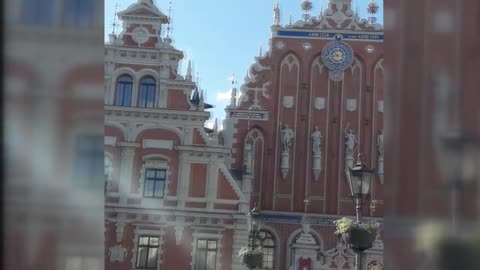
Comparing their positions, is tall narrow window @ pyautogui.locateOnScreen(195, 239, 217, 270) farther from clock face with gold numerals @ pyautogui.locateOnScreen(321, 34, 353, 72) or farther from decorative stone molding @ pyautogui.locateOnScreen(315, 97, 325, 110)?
clock face with gold numerals @ pyautogui.locateOnScreen(321, 34, 353, 72)

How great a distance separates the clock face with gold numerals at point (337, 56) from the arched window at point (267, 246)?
14.4 feet

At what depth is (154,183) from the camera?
1218cm

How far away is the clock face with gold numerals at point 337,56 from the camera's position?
1498 cm

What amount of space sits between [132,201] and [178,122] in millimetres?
1848

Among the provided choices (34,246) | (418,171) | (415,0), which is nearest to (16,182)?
(34,246)

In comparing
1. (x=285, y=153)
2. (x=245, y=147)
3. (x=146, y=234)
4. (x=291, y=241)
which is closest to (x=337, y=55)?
(x=285, y=153)

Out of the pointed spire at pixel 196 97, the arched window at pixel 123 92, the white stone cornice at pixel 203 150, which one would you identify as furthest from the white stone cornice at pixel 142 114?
the pointed spire at pixel 196 97

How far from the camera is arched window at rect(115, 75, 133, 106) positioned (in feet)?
40.9

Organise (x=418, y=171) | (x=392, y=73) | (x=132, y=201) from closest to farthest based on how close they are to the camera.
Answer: (x=418, y=171) → (x=392, y=73) → (x=132, y=201)

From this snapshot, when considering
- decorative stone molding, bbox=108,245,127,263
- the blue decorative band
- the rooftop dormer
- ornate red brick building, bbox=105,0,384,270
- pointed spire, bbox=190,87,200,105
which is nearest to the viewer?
decorative stone molding, bbox=108,245,127,263

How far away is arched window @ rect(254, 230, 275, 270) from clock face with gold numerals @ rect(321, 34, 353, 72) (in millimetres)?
4388

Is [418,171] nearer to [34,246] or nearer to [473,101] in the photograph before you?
[473,101]

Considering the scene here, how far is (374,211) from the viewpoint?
14109mm

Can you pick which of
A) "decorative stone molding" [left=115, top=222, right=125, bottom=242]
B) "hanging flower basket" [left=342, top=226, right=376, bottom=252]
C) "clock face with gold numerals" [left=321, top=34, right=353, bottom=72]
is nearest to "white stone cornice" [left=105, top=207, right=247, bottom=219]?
"decorative stone molding" [left=115, top=222, right=125, bottom=242]
